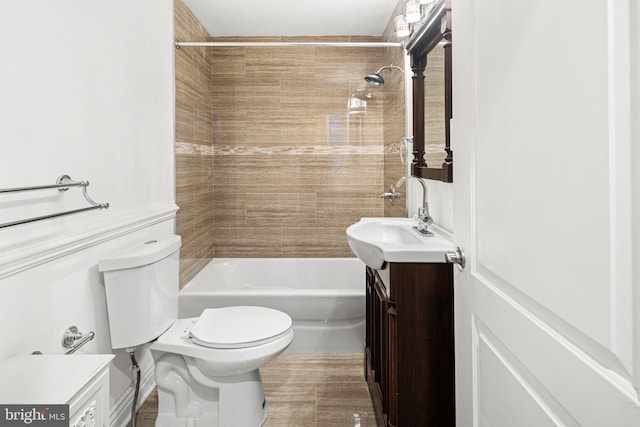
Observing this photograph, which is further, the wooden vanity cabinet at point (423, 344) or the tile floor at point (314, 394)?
the tile floor at point (314, 394)

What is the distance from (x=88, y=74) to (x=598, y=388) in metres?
1.88

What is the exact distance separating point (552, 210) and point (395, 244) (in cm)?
91

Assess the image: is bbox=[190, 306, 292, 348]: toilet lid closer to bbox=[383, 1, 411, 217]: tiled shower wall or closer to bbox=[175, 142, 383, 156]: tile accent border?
bbox=[383, 1, 411, 217]: tiled shower wall

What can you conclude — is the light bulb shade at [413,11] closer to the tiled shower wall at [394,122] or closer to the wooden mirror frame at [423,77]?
the wooden mirror frame at [423,77]

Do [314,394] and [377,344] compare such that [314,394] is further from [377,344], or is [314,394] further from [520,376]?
[520,376]

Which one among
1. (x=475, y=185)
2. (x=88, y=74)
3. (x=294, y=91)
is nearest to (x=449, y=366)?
(x=475, y=185)

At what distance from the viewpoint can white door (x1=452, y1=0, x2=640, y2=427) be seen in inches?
20.9

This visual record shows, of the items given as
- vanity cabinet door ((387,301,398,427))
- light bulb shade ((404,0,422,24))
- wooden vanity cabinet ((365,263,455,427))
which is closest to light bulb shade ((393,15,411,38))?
light bulb shade ((404,0,422,24))

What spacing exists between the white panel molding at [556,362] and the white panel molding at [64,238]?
1321 mm

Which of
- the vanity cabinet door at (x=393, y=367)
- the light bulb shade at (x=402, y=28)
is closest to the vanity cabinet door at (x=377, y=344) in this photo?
the vanity cabinet door at (x=393, y=367)

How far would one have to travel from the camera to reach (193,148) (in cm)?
314

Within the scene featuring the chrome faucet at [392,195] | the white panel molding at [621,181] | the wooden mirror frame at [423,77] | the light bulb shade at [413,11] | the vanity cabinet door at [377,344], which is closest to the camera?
the white panel molding at [621,181]

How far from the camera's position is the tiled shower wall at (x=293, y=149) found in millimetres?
3629

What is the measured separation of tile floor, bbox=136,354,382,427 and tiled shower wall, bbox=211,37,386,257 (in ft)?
4.02
